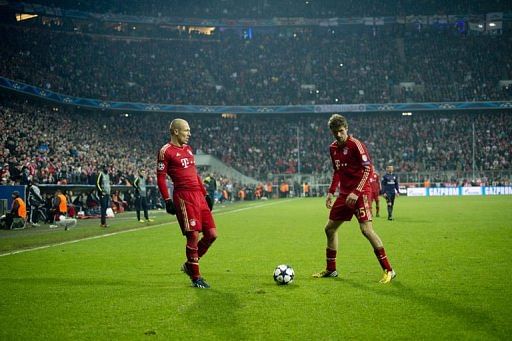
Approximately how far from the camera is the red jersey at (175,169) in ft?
27.4

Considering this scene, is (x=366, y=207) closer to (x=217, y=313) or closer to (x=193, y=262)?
(x=193, y=262)

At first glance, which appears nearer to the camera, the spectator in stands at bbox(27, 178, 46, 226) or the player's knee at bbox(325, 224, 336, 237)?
the player's knee at bbox(325, 224, 336, 237)

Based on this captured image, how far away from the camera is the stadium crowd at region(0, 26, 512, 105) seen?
63781mm

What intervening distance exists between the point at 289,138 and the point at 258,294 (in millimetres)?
58982

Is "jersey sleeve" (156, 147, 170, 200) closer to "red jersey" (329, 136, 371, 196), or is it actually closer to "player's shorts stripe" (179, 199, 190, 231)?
"player's shorts stripe" (179, 199, 190, 231)

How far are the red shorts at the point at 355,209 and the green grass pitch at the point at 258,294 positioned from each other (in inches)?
34.7

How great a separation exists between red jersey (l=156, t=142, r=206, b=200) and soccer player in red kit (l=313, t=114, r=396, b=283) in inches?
82.3

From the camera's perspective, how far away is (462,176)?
186 ft

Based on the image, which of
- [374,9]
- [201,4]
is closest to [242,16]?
[201,4]

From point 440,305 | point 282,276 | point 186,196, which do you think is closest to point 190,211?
point 186,196

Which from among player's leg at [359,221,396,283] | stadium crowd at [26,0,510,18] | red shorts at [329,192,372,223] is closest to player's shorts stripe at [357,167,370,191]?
red shorts at [329,192,372,223]

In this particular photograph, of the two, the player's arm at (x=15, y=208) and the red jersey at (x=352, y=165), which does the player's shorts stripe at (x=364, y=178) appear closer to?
the red jersey at (x=352, y=165)

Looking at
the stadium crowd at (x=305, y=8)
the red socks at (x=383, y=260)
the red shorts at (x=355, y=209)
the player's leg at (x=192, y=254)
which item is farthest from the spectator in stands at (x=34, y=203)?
the stadium crowd at (x=305, y=8)

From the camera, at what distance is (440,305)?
6.47 metres
